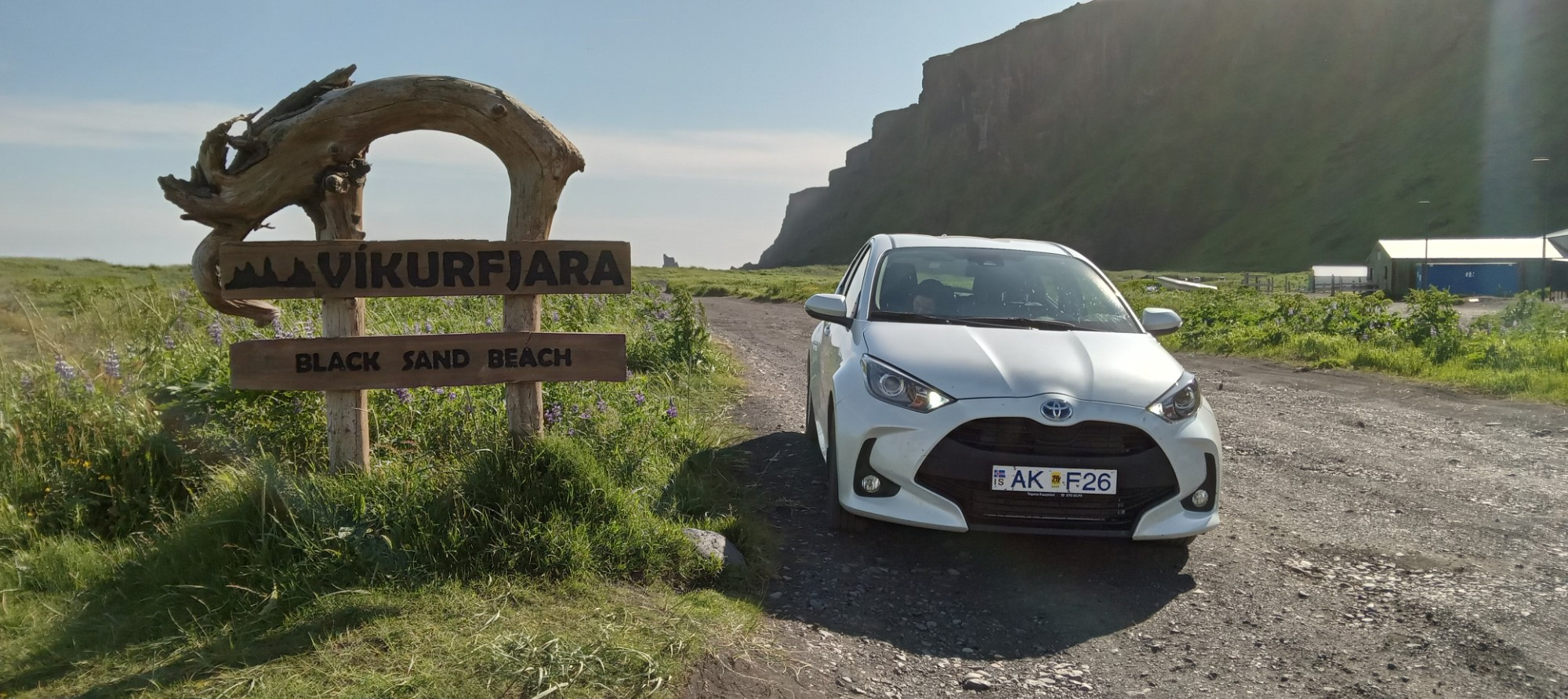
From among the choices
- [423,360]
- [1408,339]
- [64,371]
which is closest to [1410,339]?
[1408,339]

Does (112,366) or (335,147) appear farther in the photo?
(112,366)

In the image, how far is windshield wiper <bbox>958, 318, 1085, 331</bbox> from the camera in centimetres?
548

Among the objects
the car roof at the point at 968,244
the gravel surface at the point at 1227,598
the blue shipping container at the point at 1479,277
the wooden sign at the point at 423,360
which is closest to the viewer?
the gravel surface at the point at 1227,598

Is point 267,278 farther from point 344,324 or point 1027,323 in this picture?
point 1027,323

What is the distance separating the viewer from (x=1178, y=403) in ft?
15.1

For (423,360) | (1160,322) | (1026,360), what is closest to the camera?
(423,360)

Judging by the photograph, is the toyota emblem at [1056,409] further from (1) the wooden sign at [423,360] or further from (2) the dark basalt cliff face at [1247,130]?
(2) the dark basalt cliff face at [1247,130]

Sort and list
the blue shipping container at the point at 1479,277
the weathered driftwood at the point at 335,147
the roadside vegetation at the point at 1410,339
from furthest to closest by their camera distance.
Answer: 1. the blue shipping container at the point at 1479,277
2. the roadside vegetation at the point at 1410,339
3. the weathered driftwood at the point at 335,147

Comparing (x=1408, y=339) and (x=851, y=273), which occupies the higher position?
(x=851, y=273)

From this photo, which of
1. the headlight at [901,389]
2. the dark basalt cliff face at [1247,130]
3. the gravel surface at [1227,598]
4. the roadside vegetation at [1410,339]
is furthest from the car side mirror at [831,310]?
the dark basalt cliff face at [1247,130]

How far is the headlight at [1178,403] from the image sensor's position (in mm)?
4520

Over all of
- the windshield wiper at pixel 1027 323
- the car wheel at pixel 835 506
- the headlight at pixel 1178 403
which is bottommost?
the car wheel at pixel 835 506

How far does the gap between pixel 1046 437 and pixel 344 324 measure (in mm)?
3299

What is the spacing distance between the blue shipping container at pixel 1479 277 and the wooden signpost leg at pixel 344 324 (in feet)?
190
